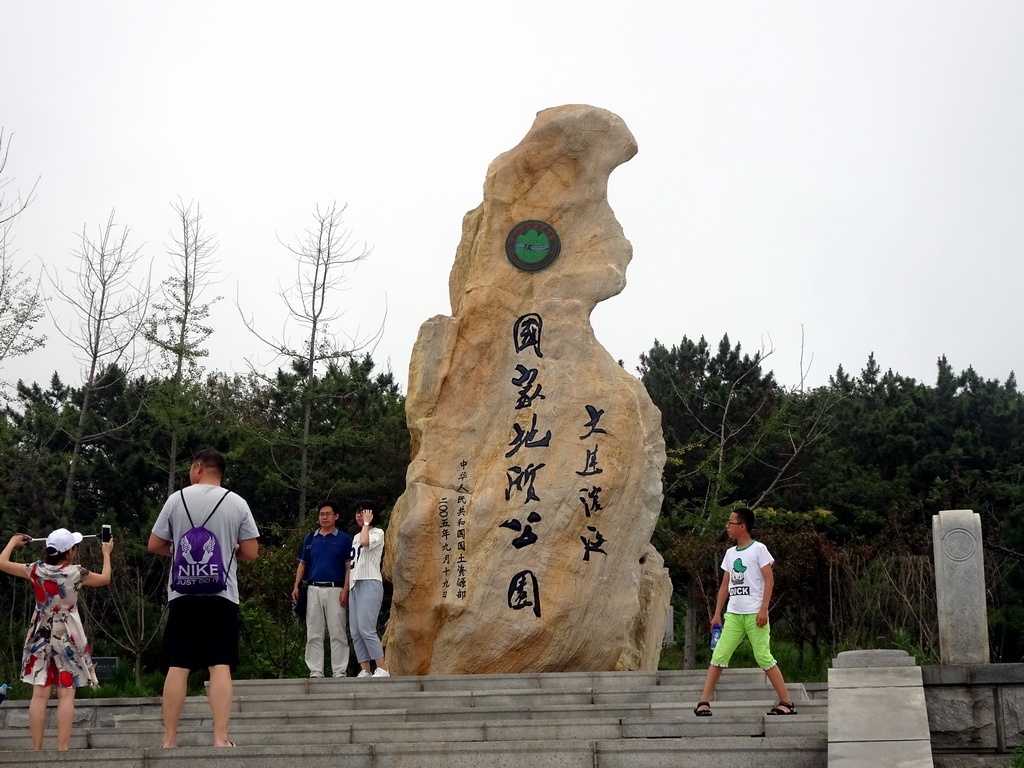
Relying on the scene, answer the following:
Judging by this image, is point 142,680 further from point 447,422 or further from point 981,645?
point 981,645

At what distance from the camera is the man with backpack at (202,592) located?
515 cm

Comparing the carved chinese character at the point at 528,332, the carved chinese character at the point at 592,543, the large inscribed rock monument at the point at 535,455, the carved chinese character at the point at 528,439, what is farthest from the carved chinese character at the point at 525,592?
the carved chinese character at the point at 528,332

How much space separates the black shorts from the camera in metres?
5.17

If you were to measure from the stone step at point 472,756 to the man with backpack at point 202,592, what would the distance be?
0.72 ft

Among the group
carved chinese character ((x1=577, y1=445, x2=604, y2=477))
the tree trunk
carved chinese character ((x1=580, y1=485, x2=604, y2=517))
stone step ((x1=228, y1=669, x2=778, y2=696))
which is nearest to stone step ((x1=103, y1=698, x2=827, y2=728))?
stone step ((x1=228, y1=669, x2=778, y2=696))

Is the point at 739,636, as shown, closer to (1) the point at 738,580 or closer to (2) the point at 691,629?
(1) the point at 738,580

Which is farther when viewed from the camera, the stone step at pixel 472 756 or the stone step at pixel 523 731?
the stone step at pixel 523 731

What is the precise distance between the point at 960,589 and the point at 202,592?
12.1ft

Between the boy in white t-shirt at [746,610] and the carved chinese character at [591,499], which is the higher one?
the carved chinese character at [591,499]

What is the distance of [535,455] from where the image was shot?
952cm

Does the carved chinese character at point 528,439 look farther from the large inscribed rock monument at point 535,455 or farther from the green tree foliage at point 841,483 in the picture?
the green tree foliage at point 841,483

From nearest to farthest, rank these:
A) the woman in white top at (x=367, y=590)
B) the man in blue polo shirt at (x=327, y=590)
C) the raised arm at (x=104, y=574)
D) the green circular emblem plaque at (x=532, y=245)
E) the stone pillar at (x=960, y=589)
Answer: the raised arm at (x=104, y=574)
the stone pillar at (x=960, y=589)
the woman in white top at (x=367, y=590)
the man in blue polo shirt at (x=327, y=590)
the green circular emblem plaque at (x=532, y=245)

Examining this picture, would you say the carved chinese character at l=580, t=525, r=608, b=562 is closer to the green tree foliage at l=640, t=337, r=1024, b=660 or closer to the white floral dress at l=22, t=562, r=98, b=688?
the white floral dress at l=22, t=562, r=98, b=688

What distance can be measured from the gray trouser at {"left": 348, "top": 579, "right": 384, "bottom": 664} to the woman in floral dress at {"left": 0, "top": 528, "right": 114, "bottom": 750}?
274 cm
